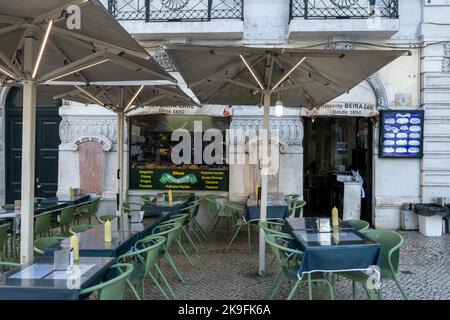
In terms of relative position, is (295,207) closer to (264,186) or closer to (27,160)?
(264,186)

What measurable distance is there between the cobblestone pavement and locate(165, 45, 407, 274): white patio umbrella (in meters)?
0.54

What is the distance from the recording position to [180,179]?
973 cm

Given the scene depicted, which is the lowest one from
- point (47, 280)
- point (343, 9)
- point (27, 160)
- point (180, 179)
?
point (47, 280)

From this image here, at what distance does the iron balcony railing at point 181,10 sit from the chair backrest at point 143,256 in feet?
20.3

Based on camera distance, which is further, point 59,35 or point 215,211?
point 215,211

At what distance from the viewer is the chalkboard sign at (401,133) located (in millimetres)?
9180

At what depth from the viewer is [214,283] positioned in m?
5.66

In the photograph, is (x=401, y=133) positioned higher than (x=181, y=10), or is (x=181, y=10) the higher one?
(x=181, y=10)

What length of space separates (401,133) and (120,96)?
6.09m

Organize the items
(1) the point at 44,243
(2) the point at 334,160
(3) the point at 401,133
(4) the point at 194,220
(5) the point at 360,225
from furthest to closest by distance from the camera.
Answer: (2) the point at 334,160 → (3) the point at 401,133 → (4) the point at 194,220 → (5) the point at 360,225 → (1) the point at 44,243

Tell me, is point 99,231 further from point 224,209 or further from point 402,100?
point 402,100

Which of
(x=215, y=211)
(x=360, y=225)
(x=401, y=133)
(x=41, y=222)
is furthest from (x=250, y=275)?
(x=401, y=133)
